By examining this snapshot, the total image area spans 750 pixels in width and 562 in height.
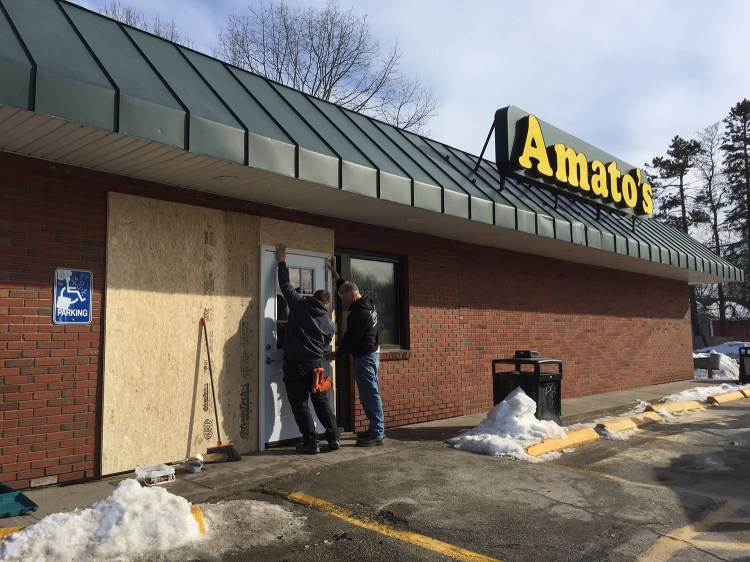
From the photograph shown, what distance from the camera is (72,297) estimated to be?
18.0 feet

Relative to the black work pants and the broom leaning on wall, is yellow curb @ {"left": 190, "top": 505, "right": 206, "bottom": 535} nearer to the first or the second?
the broom leaning on wall

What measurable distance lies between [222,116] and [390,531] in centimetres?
392

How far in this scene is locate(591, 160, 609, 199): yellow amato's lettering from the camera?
1208cm

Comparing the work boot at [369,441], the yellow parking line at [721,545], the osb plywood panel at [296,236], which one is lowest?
the yellow parking line at [721,545]

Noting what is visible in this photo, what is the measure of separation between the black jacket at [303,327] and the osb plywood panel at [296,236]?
578mm

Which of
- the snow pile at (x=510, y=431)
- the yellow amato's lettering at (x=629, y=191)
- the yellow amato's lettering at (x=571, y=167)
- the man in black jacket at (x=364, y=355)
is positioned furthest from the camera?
the yellow amato's lettering at (x=629, y=191)

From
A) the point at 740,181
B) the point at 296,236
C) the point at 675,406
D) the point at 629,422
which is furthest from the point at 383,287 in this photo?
the point at 740,181

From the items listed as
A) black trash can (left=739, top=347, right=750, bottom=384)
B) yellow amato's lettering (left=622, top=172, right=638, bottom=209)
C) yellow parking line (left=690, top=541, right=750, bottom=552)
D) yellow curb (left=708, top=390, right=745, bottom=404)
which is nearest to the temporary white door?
yellow parking line (left=690, top=541, right=750, bottom=552)

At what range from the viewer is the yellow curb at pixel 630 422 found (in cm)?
848

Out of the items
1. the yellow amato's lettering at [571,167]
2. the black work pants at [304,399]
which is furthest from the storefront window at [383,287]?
the yellow amato's lettering at [571,167]

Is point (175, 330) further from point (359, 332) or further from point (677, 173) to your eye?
point (677, 173)

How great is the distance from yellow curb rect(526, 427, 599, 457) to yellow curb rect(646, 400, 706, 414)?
266 cm

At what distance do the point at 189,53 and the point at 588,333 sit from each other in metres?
10.6

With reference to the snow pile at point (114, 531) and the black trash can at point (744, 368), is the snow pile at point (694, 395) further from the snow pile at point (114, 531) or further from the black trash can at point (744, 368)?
the snow pile at point (114, 531)
